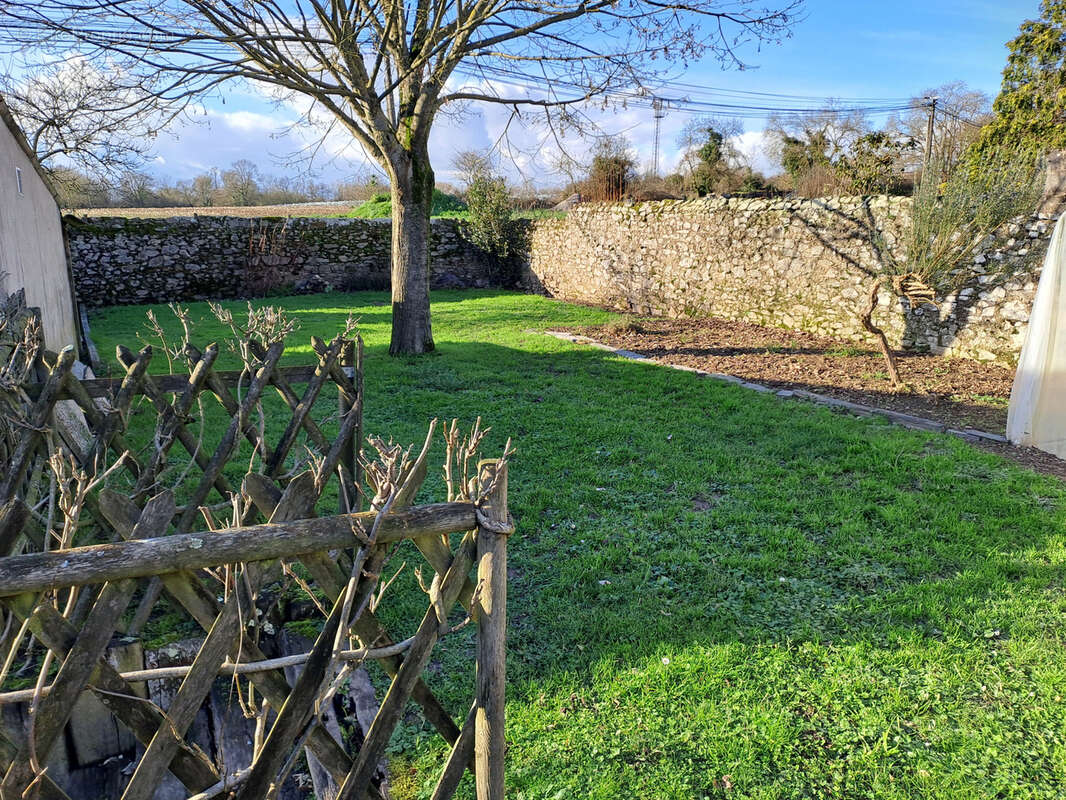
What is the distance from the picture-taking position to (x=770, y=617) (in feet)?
11.4

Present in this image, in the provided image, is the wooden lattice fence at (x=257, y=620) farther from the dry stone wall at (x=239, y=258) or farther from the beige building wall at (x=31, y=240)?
the dry stone wall at (x=239, y=258)

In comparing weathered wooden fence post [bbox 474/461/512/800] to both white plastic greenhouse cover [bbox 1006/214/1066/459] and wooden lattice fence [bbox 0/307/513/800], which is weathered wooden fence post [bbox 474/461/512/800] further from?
white plastic greenhouse cover [bbox 1006/214/1066/459]

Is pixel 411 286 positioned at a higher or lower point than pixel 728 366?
higher

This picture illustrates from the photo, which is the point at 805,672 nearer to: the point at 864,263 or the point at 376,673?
the point at 376,673

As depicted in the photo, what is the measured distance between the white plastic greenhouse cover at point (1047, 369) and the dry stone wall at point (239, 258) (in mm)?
15479

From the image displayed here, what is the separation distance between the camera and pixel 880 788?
7.88 ft

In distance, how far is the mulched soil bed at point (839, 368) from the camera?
6953 millimetres

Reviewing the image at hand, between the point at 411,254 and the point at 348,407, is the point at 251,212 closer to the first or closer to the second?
the point at 411,254

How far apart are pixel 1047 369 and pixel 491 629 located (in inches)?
251

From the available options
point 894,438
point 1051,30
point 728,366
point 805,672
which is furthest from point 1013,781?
point 1051,30

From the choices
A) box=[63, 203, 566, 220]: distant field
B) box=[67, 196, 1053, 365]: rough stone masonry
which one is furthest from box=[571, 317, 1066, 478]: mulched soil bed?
box=[63, 203, 566, 220]: distant field

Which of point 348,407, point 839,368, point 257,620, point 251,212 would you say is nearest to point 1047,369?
A: point 839,368

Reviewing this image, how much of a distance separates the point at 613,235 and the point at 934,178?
7.89m

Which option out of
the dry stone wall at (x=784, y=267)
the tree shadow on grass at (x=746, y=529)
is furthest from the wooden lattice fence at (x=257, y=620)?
the dry stone wall at (x=784, y=267)
